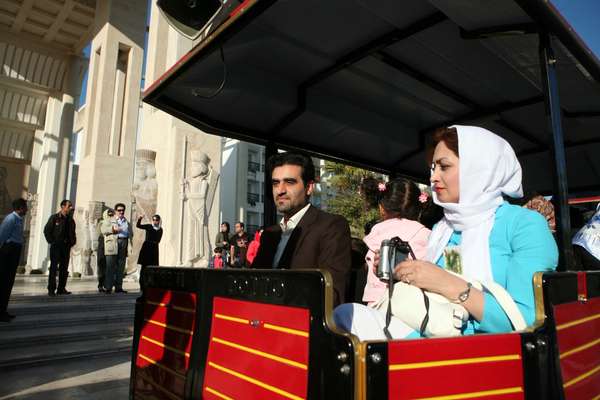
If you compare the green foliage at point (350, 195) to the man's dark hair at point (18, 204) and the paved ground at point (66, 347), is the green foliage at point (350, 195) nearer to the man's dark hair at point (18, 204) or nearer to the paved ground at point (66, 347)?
the paved ground at point (66, 347)

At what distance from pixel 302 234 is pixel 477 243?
1.09 m

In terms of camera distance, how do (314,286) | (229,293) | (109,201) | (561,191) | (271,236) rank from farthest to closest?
(109,201), (271,236), (561,191), (229,293), (314,286)

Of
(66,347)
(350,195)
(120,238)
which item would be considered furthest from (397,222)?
(350,195)

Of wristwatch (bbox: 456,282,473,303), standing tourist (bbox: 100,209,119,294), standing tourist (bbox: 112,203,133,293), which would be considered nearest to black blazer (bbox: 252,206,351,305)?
wristwatch (bbox: 456,282,473,303)

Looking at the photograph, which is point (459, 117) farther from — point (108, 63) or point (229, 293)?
point (108, 63)

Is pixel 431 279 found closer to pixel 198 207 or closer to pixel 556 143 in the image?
pixel 556 143

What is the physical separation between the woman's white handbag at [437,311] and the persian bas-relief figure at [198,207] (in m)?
12.7

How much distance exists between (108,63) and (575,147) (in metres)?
13.9

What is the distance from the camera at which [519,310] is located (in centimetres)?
131

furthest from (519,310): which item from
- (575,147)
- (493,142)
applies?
(575,147)

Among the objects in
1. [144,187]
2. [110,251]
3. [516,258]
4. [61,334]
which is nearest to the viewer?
[516,258]

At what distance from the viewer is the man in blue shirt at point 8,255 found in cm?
553

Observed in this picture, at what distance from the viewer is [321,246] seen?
2.29m

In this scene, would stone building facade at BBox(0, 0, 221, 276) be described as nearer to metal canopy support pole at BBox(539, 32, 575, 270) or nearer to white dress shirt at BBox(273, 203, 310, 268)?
white dress shirt at BBox(273, 203, 310, 268)
